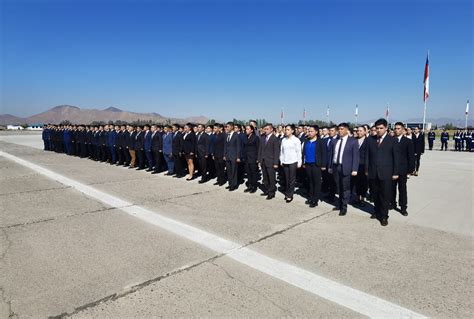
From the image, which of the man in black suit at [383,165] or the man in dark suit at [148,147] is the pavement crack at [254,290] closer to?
the man in black suit at [383,165]

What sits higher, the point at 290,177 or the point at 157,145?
the point at 157,145

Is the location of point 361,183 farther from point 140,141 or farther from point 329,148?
point 140,141

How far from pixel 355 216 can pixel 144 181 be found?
21.7 feet

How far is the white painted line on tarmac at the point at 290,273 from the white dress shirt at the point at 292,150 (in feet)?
10.4

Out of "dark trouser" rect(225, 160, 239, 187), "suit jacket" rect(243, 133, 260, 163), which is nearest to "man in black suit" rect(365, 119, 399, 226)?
"suit jacket" rect(243, 133, 260, 163)

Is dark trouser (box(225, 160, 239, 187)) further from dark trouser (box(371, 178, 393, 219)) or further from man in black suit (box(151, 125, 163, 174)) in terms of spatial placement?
dark trouser (box(371, 178, 393, 219))

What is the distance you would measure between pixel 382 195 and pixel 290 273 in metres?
3.01

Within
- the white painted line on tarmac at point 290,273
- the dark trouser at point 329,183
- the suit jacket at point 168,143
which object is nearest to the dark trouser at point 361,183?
the dark trouser at point 329,183

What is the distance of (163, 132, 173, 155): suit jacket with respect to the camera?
10.8 meters

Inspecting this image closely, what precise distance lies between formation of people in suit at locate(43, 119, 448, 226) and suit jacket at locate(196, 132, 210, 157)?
3 centimetres

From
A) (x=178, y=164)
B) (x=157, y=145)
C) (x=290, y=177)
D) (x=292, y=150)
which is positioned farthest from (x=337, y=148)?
(x=157, y=145)

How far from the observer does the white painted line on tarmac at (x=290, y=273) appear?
3053 millimetres

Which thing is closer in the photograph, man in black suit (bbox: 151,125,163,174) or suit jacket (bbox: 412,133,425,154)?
man in black suit (bbox: 151,125,163,174)

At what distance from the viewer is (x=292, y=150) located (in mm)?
7418
